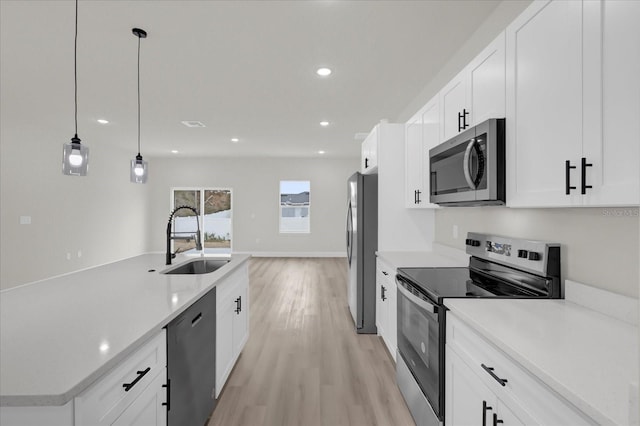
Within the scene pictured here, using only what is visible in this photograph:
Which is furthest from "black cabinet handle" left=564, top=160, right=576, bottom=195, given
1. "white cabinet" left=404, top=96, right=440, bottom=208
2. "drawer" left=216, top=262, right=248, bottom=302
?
"drawer" left=216, top=262, right=248, bottom=302

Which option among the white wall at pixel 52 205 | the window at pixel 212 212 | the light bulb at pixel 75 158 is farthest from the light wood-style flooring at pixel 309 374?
the window at pixel 212 212

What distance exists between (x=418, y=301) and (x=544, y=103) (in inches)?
45.9

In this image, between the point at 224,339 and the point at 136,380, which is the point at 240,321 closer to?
the point at 224,339

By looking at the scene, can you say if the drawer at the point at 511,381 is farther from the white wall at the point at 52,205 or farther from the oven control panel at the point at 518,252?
the white wall at the point at 52,205

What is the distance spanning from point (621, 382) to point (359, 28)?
262 centimetres

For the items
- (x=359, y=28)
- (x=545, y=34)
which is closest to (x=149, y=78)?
(x=359, y=28)

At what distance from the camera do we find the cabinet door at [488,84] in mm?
1663

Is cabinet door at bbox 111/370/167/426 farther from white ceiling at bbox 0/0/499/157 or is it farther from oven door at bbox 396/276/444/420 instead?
white ceiling at bbox 0/0/499/157

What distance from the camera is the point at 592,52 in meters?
1.11

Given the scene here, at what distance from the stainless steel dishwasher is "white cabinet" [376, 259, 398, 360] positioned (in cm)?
142

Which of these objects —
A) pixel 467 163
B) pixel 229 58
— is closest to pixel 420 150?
pixel 467 163

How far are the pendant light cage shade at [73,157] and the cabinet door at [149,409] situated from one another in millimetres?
1626

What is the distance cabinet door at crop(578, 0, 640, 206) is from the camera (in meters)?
0.97

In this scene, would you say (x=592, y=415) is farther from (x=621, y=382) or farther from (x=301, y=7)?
(x=301, y=7)
